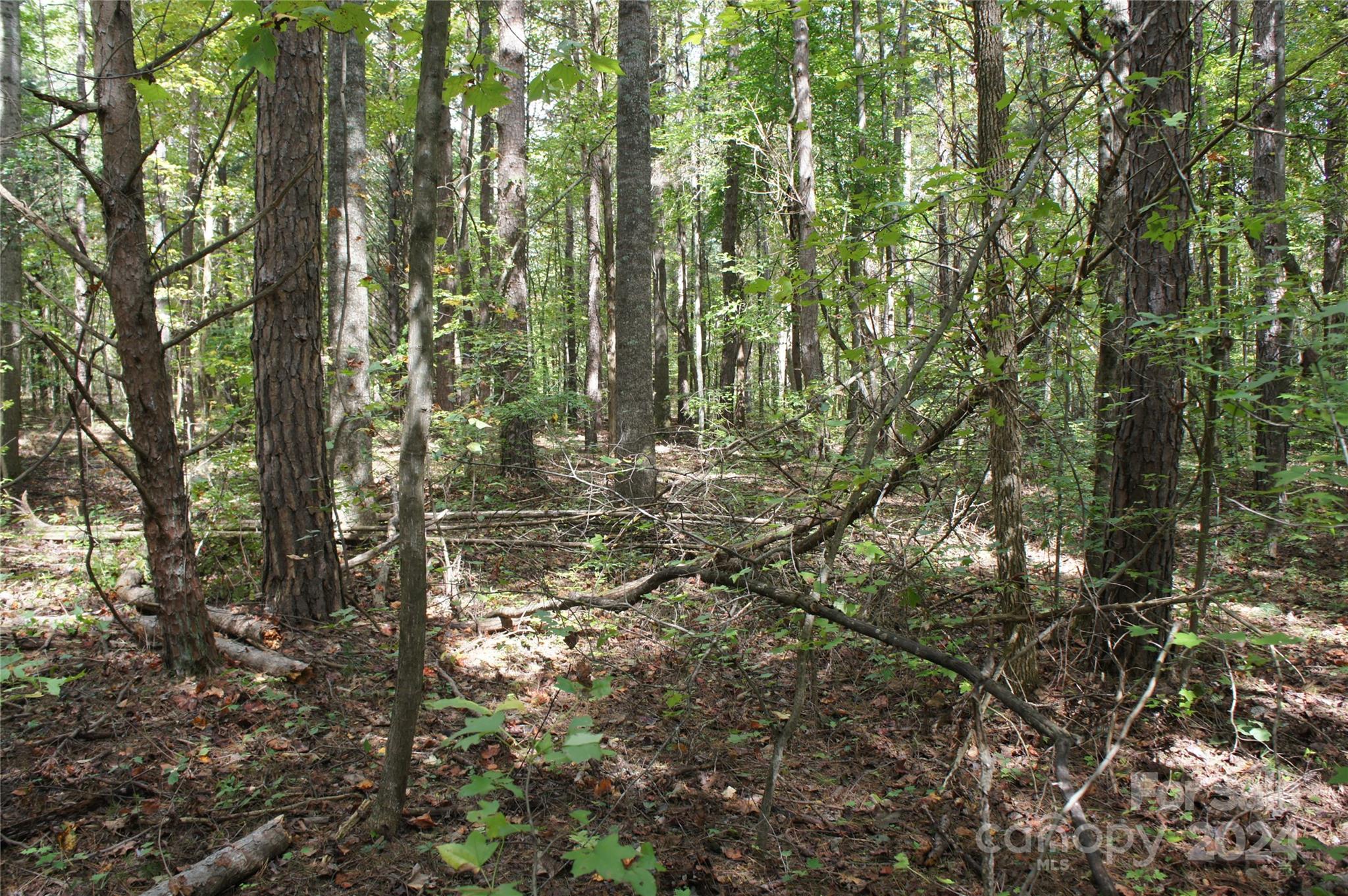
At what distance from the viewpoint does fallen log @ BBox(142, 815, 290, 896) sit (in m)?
2.51

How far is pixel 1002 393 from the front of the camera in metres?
3.56

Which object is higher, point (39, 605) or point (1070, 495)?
point (1070, 495)

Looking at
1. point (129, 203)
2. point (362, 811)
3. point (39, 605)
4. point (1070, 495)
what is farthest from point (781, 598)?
point (39, 605)

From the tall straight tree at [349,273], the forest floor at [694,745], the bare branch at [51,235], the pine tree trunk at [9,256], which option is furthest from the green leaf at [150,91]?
the pine tree trunk at [9,256]

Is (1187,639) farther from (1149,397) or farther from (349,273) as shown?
(349,273)

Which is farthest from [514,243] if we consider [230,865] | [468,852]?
[468,852]

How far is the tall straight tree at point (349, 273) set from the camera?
7.30 m

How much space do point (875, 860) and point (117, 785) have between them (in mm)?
3521

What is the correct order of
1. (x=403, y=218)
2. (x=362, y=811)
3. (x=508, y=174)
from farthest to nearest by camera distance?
(x=403, y=218)
(x=508, y=174)
(x=362, y=811)

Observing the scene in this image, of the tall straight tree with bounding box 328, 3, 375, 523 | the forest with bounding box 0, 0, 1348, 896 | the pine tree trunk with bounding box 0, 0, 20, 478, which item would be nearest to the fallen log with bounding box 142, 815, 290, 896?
the forest with bounding box 0, 0, 1348, 896

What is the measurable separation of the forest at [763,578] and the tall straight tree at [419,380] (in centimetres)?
2

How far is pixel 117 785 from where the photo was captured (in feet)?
10.4

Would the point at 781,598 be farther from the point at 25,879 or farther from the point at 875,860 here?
the point at 25,879

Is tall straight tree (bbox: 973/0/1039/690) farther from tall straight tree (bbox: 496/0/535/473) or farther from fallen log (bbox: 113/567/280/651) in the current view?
tall straight tree (bbox: 496/0/535/473)
